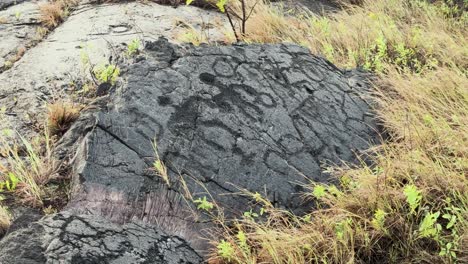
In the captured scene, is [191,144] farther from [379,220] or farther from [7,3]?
[7,3]

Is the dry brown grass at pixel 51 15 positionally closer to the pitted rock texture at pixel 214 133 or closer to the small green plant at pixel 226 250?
the pitted rock texture at pixel 214 133

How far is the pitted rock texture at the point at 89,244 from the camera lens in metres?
2.33

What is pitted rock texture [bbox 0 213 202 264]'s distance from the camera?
2.33m

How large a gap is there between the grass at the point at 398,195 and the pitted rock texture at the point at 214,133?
0.19 metres

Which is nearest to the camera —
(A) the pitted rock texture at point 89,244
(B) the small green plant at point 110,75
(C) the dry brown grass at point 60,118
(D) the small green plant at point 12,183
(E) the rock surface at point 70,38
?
(A) the pitted rock texture at point 89,244

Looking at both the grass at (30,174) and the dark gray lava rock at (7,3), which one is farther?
the dark gray lava rock at (7,3)

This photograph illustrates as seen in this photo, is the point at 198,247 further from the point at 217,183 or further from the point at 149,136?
the point at 149,136

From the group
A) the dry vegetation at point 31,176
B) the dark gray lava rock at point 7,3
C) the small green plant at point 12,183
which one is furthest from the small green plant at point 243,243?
the dark gray lava rock at point 7,3

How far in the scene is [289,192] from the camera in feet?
10.2

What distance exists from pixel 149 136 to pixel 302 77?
1.48 metres

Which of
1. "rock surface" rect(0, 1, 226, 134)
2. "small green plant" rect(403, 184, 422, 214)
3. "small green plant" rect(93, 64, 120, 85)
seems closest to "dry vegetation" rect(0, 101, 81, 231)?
"rock surface" rect(0, 1, 226, 134)

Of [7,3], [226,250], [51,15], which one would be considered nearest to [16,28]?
[51,15]

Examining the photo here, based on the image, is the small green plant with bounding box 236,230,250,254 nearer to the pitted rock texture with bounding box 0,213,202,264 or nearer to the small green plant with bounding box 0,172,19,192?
the pitted rock texture with bounding box 0,213,202,264

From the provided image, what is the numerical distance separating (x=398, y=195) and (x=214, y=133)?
1230 millimetres
